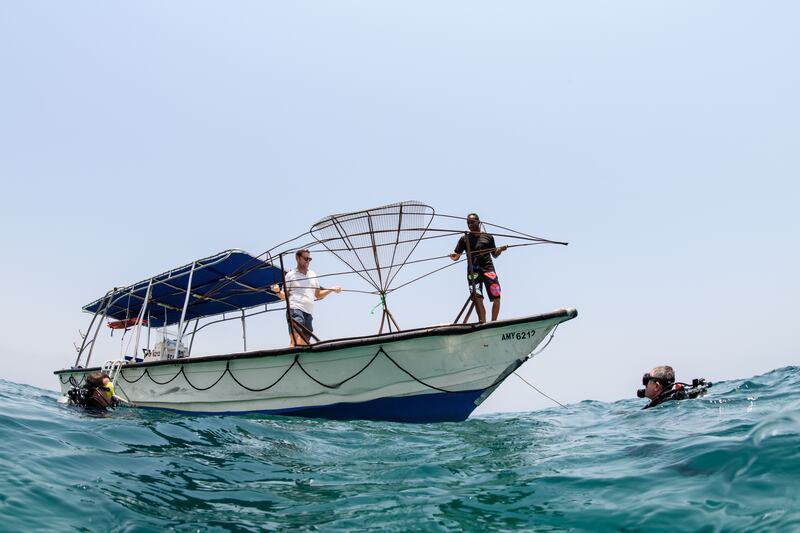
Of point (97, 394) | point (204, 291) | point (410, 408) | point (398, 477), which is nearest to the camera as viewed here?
point (398, 477)

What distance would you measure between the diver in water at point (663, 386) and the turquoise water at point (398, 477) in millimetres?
1515

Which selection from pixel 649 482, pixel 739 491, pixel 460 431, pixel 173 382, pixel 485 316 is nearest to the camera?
pixel 739 491

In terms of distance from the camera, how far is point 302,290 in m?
10.2

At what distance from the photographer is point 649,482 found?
4.52 meters

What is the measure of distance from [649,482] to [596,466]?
30.2 inches

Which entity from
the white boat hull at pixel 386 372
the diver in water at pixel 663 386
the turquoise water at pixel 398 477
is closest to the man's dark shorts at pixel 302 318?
the white boat hull at pixel 386 372

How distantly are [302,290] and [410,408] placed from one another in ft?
10.1

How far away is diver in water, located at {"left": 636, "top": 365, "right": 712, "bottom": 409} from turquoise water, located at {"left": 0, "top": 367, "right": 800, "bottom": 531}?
4.97 feet

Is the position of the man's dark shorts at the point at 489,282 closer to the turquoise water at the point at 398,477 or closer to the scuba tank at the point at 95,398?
the turquoise water at the point at 398,477

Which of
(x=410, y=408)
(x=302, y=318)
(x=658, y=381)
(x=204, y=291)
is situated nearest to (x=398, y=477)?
(x=410, y=408)

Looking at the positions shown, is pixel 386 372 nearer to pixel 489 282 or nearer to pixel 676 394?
pixel 489 282

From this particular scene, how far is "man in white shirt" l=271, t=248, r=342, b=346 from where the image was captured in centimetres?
1001

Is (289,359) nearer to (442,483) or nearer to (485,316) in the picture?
(485,316)

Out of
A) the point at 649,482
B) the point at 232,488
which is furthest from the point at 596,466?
the point at 232,488
